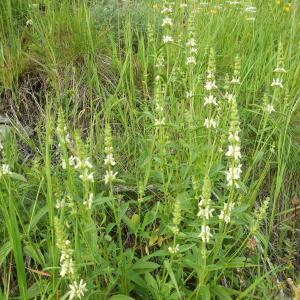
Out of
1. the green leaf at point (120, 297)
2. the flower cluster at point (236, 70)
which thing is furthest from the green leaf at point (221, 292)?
the flower cluster at point (236, 70)

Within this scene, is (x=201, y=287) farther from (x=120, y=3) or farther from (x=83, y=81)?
(x=120, y=3)

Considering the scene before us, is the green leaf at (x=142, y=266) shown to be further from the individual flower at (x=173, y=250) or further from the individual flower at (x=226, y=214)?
the individual flower at (x=226, y=214)

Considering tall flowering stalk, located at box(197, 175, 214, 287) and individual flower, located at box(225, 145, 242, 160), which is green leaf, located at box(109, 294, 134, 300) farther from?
individual flower, located at box(225, 145, 242, 160)

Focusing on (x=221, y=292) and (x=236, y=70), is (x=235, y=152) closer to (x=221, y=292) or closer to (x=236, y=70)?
(x=221, y=292)

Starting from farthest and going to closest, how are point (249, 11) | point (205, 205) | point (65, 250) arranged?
point (249, 11) → point (205, 205) → point (65, 250)

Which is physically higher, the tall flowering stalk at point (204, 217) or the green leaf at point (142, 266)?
the tall flowering stalk at point (204, 217)

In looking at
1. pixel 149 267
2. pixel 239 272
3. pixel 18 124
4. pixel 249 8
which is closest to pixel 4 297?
pixel 149 267

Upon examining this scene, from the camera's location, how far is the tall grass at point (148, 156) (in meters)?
1.45

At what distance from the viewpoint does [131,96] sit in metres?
2.59

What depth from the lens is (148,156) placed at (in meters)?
1.90

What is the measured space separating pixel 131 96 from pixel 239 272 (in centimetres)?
128

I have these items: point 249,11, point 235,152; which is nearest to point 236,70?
point 235,152

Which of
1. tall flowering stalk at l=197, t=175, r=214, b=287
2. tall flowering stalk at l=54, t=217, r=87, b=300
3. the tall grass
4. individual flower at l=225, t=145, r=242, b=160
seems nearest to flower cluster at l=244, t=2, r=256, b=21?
the tall grass

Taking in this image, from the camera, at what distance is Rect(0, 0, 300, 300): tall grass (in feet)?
4.74
